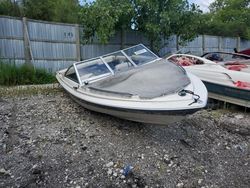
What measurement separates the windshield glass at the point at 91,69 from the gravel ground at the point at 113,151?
0.72 m

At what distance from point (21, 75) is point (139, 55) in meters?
4.05

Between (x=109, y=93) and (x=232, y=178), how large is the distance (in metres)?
2.23

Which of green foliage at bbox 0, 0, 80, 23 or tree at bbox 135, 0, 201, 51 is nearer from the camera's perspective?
tree at bbox 135, 0, 201, 51

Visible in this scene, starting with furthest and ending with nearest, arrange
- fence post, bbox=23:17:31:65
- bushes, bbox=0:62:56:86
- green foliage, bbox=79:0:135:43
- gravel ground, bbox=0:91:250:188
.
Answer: green foliage, bbox=79:0:135:43 → fence post, bbox=23:17:31:65 → bushes, bbox=0:62:56:86 → gravel ground, bbox=0:91:250:188

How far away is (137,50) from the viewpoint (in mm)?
6234

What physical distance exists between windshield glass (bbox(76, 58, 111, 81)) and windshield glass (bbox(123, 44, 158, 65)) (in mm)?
644

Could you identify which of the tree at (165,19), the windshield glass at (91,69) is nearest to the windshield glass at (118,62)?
the windshield glass at (91,69)

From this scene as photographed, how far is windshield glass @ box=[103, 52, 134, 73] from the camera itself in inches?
223

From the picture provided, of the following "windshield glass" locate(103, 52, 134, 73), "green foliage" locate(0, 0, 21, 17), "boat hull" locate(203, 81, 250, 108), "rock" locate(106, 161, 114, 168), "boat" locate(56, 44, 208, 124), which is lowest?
"rock" locate(106, 161, 114, 168)

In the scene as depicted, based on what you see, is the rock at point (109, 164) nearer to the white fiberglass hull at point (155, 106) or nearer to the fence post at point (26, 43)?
the white fiberglass hull at point (155, 106)

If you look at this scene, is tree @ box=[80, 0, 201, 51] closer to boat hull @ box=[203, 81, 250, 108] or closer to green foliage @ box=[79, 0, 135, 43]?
green foliage @ box=[79, 0, 135, 43]

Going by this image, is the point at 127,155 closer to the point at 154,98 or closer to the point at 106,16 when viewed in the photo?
the point at 154,98

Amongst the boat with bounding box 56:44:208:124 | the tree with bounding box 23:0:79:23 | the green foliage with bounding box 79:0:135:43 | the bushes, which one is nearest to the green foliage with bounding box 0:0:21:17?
the tree with bounding box 23:0:79:23

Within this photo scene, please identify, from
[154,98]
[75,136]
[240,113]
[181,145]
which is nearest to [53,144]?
[75,136]
